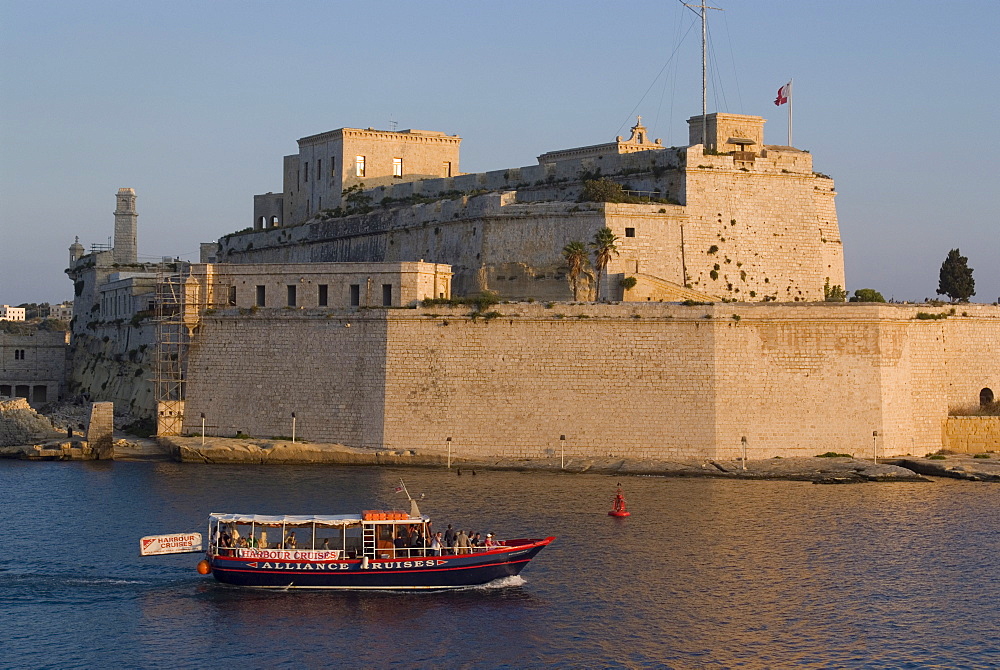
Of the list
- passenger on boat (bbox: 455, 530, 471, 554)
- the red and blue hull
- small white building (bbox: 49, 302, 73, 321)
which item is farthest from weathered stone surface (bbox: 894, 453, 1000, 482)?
small white building (bbox: 49, 302, 73, 321)

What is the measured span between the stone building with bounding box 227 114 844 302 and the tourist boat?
58.9ft

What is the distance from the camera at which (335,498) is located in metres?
32.4

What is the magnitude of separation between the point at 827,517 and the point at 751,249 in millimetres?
14638

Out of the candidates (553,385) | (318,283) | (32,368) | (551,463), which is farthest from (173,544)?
(32,368)

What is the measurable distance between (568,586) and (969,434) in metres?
18.9

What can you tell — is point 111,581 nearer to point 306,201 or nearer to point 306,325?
point 306,325

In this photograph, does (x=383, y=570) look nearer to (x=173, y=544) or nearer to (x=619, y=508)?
(x=173, y=544)

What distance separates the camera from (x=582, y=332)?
125 feet

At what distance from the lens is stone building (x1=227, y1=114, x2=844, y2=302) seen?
42.7 meters

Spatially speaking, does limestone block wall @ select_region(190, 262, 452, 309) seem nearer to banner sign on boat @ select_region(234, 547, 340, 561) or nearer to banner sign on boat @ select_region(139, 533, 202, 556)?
banner sign on boat @ select_region(139, 533, 202, 556)

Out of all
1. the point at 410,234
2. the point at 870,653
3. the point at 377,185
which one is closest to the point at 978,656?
the point at 870,653

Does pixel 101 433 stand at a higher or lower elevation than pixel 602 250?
lower

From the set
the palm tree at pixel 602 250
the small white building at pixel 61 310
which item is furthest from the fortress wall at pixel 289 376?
the small white building at pixel 61 310

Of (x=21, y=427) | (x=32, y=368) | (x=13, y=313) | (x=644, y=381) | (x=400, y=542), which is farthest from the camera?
(x=13, y=313)
